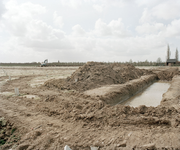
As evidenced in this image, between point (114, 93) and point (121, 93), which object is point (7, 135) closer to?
point (114, 93)

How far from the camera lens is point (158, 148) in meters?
2.87

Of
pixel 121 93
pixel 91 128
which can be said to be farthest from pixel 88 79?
pixel 91 128

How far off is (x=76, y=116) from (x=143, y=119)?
2224mm

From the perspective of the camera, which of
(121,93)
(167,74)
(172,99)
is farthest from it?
(167,74)

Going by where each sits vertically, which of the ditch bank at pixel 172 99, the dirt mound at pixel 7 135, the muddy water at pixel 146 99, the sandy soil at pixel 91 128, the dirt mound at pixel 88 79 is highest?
the dirt mound at pixel 88 79

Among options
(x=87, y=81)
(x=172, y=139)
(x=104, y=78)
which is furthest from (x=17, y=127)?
(x=104, y=78)

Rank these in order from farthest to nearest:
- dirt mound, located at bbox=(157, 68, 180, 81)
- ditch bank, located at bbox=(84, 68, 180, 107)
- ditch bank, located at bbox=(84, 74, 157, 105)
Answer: dirt mound, located at bbox=(157, 68, 180, 81) → ditch bank, located at bbox=(84, 74, 157, 105) → ditch bank, located at bbox=(84, 68, 180, 107)

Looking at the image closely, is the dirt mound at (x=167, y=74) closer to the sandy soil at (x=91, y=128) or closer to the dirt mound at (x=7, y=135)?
the sandy soil at (x=91, y=128)

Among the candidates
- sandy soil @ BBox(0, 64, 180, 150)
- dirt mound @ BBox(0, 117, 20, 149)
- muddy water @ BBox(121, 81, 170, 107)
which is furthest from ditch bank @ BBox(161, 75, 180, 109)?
dirt mound @ BBox(0, 117, 20, 149)

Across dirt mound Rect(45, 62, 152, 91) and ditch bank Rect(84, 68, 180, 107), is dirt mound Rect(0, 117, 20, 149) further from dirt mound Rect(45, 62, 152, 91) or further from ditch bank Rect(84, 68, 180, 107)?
dirt mound Rect(45, 62, 152, 91)

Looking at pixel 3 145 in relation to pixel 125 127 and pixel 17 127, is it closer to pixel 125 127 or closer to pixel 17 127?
pixel 17 127

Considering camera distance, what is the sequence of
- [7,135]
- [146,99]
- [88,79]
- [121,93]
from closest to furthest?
1. [7,135]
2. [121,93]
3. [146,99]
4. [88,79]

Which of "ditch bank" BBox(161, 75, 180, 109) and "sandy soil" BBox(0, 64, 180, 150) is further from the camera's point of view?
"ditch bank" BBox(161, 75, 180, 109)

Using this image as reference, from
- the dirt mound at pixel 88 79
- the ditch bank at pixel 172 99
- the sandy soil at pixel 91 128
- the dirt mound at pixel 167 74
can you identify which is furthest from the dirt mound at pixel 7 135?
the dirt mound at pixel 167 74
